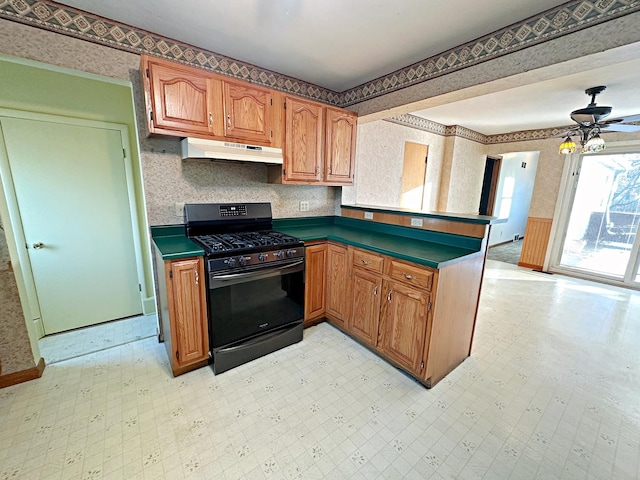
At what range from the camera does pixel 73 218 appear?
2.38m

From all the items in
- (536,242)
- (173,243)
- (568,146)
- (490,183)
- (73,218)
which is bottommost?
→ (536,242)

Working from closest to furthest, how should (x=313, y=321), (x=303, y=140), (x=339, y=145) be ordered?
(x=303, y=140), (x=313, y=321), (x=339, y=145)

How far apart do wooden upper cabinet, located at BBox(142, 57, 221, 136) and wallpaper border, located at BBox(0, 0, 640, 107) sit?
38 cm

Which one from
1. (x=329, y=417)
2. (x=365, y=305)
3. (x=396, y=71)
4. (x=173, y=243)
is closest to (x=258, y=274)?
(x=173, y=243)

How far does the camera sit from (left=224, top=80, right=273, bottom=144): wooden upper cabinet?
2.10 metres

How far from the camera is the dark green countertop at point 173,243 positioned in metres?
1.79

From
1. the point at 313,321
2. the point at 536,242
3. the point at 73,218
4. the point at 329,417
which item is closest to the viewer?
the point at 329,417

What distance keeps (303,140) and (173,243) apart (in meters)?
1.47

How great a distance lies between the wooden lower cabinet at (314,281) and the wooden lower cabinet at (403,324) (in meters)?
0.70

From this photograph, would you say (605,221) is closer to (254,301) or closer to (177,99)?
(254,301)

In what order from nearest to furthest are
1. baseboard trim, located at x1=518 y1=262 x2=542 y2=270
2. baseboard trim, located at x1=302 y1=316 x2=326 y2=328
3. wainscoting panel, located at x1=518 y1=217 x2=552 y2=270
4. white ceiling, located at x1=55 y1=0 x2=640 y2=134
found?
white ceiling, located at x1=55 y1=0 x2=640 y2=134, baseboard trim, located at x1=302 y1=316 x2=326 y2=328, wainscoting panel, located at x1=518 y1=217 x2=552 y2=270, baseboard trim, located at x1=518 y1=262 x2=542 y2=270

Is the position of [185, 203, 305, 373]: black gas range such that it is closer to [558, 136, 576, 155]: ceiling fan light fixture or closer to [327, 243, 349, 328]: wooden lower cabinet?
[327, 243, 349, 328]: wooden lower cabinet

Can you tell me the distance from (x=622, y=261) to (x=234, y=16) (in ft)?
20.0

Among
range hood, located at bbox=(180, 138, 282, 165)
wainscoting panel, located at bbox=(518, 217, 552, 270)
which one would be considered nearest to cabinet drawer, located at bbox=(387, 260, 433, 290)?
range hood, located at bbox=(180, 138, 282, 165)
